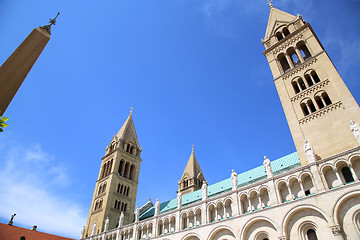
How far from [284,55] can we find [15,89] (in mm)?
26983

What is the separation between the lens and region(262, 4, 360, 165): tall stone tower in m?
18.5

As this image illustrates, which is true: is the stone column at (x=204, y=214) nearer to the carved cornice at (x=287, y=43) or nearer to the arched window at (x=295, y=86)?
the arched window at (x=295, y=86)

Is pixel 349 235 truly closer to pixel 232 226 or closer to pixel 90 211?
pixel 232 226

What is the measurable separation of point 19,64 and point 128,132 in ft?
119

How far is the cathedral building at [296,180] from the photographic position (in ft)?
51.4

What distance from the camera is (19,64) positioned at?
9.79 m

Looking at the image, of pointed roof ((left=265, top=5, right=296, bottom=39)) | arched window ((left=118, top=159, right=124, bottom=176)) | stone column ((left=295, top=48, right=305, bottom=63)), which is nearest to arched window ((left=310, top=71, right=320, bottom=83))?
stone column ((left=295, top=48, right=305, bottom=63))

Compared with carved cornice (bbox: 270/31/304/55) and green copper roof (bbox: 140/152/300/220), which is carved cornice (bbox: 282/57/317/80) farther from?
green copper roof (bbox: 140/152/300/220)

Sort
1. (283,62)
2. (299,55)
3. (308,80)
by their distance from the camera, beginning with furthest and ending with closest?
1. (283,62)
2. (299,55)
3. (308,80)

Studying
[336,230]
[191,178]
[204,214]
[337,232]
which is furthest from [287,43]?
[191,178]

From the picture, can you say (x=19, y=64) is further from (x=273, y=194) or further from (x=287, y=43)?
(x=287, y=43)

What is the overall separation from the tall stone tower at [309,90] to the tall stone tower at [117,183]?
2871cm

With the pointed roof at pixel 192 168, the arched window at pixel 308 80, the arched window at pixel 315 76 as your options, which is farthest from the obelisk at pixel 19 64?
the pointed roof at pixel 192 168

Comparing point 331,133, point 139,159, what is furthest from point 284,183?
point 139,159
